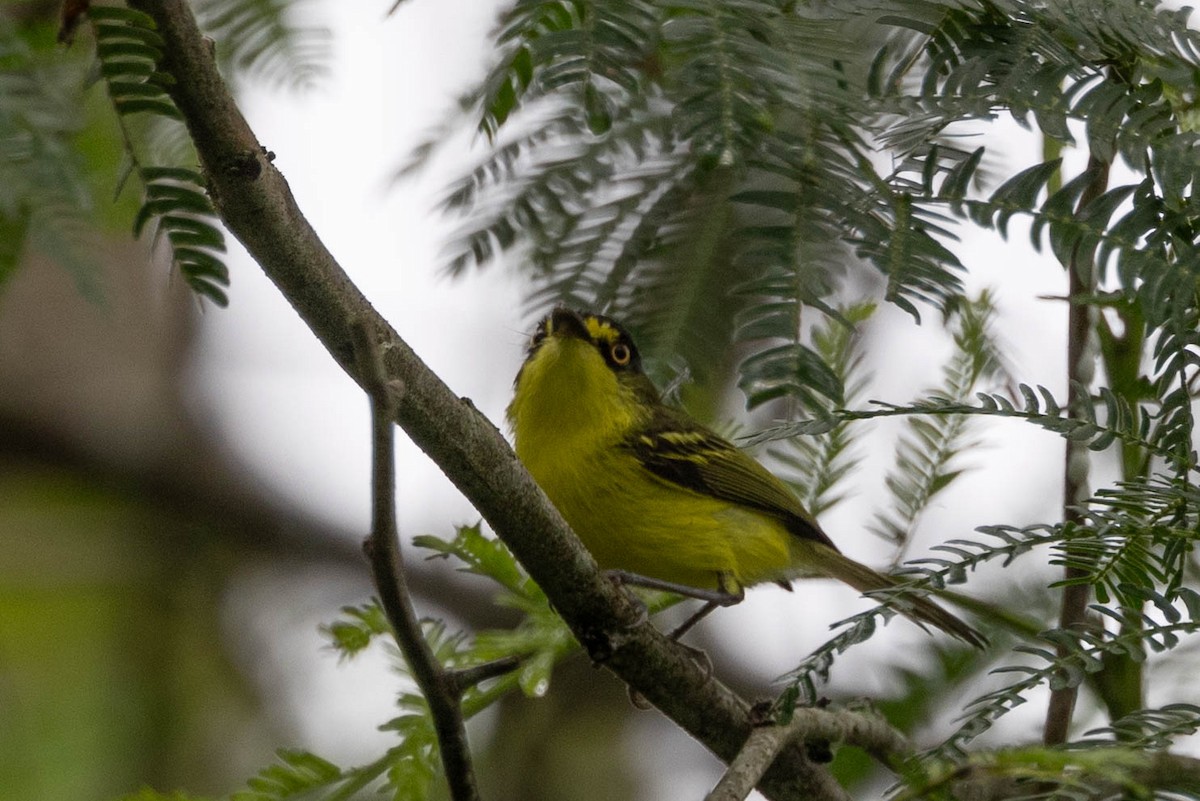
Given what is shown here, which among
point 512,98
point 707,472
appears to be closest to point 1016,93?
point 512,98

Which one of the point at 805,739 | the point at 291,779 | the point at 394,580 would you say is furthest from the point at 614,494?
the point at 394,580

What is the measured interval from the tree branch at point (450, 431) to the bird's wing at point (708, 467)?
1384 millimetres

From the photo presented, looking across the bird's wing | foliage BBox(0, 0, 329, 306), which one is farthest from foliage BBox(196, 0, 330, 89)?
the bird's wing

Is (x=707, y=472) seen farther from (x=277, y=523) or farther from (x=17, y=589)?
(x=17, y=589)

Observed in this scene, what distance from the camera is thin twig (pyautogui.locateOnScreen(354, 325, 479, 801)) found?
1.64 metres

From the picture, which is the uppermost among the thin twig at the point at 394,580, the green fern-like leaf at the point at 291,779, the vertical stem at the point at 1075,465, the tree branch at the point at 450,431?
the vertical stem at the point at 1075,465

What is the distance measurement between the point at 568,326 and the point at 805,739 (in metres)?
1.69

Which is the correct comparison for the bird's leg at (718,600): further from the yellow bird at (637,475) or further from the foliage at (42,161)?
the foliage at (42,161)

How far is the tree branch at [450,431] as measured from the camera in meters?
1.66

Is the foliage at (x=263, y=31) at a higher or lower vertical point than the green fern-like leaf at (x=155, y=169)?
higher

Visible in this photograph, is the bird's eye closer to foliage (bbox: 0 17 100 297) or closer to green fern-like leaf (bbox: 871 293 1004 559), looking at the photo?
green fern-like leaf (bbox: 871 293 1004 559)

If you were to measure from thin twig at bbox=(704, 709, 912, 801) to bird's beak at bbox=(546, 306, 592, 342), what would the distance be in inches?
59.2

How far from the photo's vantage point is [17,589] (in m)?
6.24

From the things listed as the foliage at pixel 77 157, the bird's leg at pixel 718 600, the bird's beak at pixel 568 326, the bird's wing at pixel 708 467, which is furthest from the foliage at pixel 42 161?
the bird's wing at pixel 708 467
